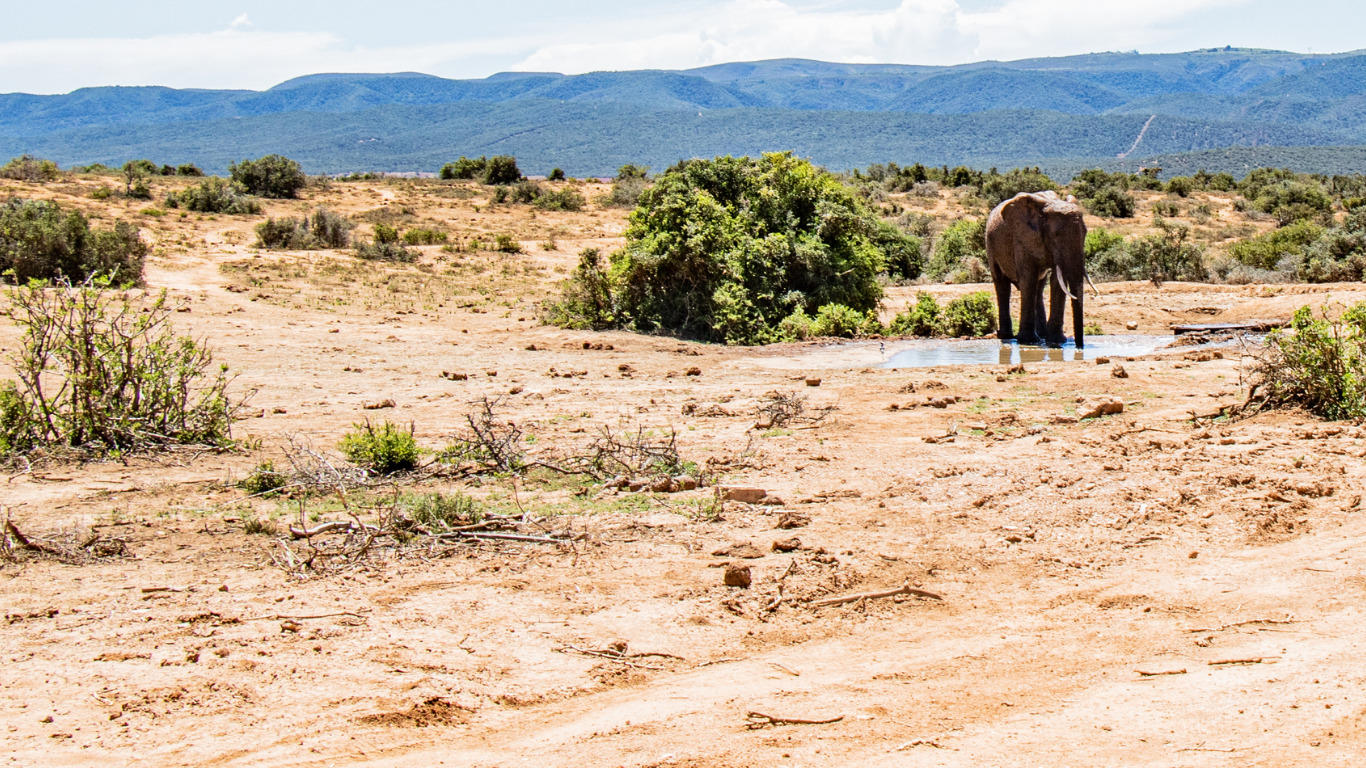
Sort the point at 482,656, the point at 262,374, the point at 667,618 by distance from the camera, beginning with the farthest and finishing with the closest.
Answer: the point at 262,374
the point at 667,618
the point at 482,656

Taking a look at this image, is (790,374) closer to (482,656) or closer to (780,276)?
(780,276)

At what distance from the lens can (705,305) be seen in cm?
1625

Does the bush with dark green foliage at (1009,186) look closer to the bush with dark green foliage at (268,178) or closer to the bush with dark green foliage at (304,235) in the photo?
the bush with dark green foliage at (304,235)

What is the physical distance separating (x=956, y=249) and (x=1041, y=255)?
33.8ft

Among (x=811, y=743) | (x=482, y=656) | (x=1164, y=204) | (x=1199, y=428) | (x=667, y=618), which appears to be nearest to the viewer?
(x=811, y=743)

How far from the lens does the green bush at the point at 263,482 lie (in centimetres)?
721

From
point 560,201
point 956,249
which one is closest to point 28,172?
point 560,201

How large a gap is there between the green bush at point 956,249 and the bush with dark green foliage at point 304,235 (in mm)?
A: 13692

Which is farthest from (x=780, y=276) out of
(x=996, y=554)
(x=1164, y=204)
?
(x=1164, y=204)

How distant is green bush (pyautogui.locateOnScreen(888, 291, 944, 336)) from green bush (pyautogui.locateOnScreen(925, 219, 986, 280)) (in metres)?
7.63

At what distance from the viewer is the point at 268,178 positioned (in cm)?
3897

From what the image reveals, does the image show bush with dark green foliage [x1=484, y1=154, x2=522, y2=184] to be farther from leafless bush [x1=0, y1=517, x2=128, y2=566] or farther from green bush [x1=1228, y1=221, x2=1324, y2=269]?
leafless bush [x1=0, y1=517, x2=128, y2=566]

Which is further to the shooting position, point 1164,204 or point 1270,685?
point 1164,204

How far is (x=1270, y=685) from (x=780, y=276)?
1274 cm
